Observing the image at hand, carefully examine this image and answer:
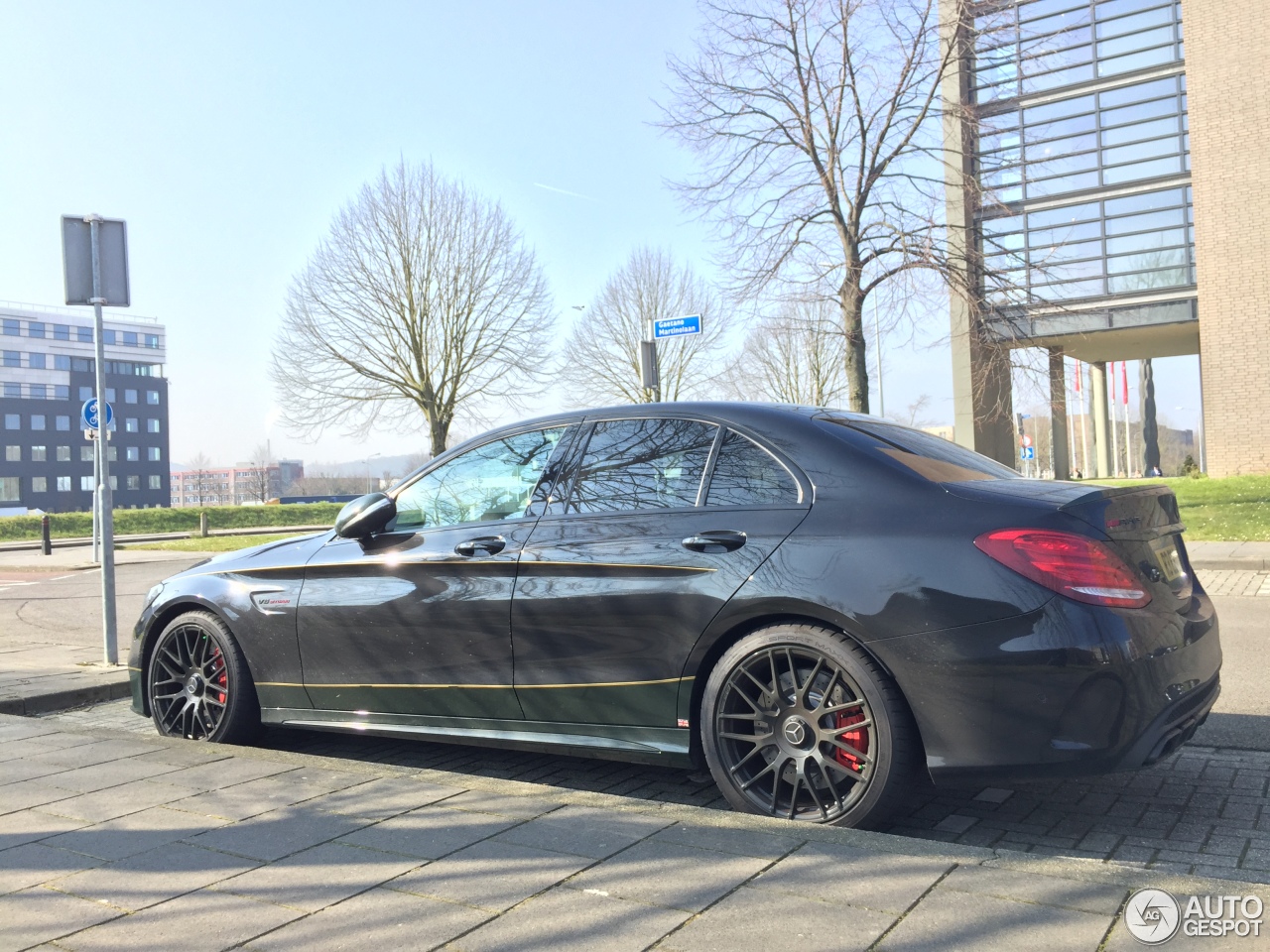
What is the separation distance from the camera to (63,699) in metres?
6.36

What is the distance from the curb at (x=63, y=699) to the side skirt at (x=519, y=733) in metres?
1.90

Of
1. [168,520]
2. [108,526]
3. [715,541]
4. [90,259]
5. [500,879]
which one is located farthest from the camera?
[168,520]

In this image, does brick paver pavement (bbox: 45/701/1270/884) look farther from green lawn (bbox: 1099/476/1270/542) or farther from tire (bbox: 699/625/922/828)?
green lawn (bbox: 1099/476/1270/542)

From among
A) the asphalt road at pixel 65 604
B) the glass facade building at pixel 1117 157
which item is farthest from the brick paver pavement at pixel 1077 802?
the glass facade building at pixel 1117 157

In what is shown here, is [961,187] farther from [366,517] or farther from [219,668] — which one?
[219,668]

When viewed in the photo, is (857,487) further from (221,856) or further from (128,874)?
(128,874)

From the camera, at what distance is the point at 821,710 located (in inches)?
130

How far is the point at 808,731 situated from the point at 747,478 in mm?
904

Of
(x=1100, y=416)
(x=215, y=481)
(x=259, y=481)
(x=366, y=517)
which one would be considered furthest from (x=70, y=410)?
(x=366, y=517)

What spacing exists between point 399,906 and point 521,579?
4.91 feet

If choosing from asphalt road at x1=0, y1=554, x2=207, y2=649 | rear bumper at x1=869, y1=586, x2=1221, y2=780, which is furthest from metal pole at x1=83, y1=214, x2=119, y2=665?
rear bumper at x1=869, y1=586, x2=1221, y2=780

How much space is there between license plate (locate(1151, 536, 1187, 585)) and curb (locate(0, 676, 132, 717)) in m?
5.15

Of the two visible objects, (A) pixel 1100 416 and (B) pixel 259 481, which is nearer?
(A) pixel 1100 416

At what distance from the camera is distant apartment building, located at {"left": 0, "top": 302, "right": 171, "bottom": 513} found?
294 feet
